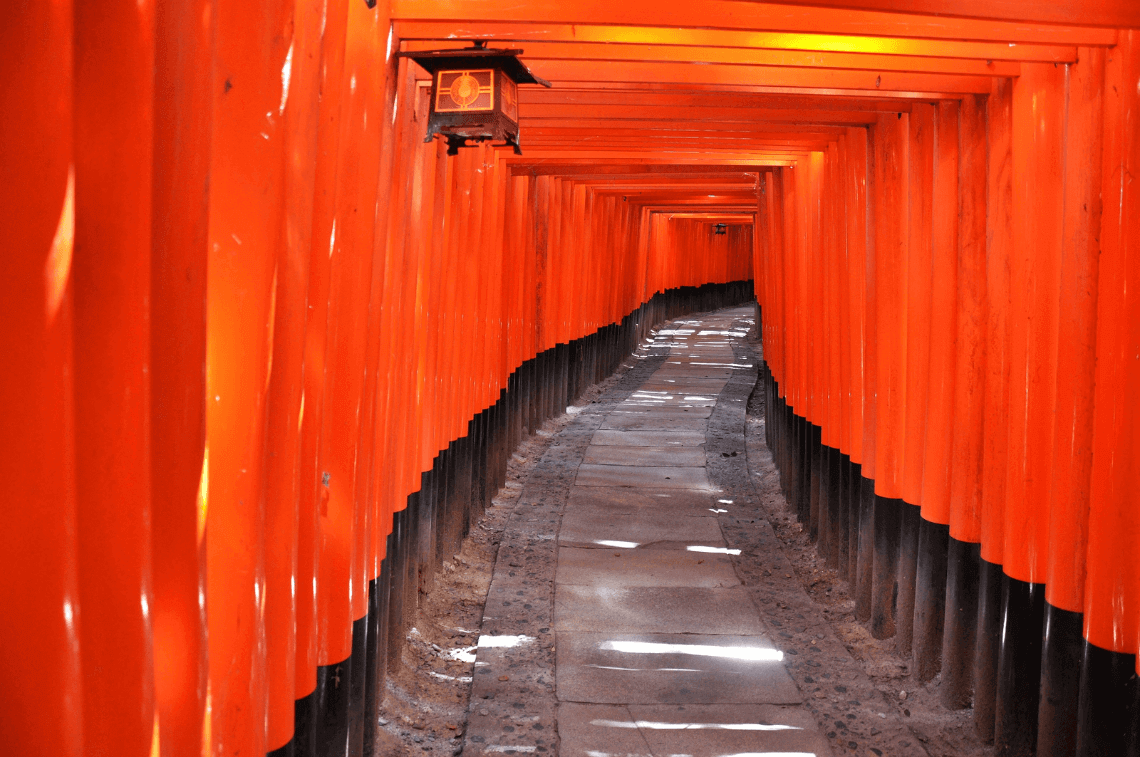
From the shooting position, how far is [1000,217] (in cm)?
486

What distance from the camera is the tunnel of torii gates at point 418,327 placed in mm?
1568

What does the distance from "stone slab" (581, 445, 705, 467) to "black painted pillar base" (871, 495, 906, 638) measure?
5303 mm

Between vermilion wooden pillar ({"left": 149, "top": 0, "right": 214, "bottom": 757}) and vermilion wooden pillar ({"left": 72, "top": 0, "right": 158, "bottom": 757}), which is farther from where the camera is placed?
vermilion wooden pillar ({"left": 149, "top": 0, "right": 214, "bottom": 757})

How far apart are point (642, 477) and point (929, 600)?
5.54 m

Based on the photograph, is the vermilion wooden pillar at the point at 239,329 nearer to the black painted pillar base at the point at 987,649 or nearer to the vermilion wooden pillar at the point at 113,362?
the vermilion wooden pillar at the point at 113,362

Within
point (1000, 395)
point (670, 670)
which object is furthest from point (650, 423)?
point (1000, 395)

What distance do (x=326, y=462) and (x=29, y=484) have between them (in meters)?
2.31

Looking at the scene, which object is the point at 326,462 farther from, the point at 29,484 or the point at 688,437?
the point at 688,437

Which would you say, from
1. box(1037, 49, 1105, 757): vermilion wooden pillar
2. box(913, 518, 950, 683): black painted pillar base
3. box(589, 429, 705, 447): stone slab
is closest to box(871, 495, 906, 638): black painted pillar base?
box(913, 518, 950, 683): black painted pillar base

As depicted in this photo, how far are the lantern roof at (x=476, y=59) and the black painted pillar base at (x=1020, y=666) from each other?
3.35 meters

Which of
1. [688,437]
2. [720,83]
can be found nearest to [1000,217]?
[720,83]

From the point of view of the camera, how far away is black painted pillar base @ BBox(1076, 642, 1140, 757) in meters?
3.65

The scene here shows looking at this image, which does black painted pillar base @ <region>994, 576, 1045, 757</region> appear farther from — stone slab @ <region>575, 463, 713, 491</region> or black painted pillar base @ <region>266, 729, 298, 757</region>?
stone slab @ <region>575, 463, 713, 491</region>

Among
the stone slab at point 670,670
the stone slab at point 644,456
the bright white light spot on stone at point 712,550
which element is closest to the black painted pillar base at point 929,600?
the stone slab at point 670,670
